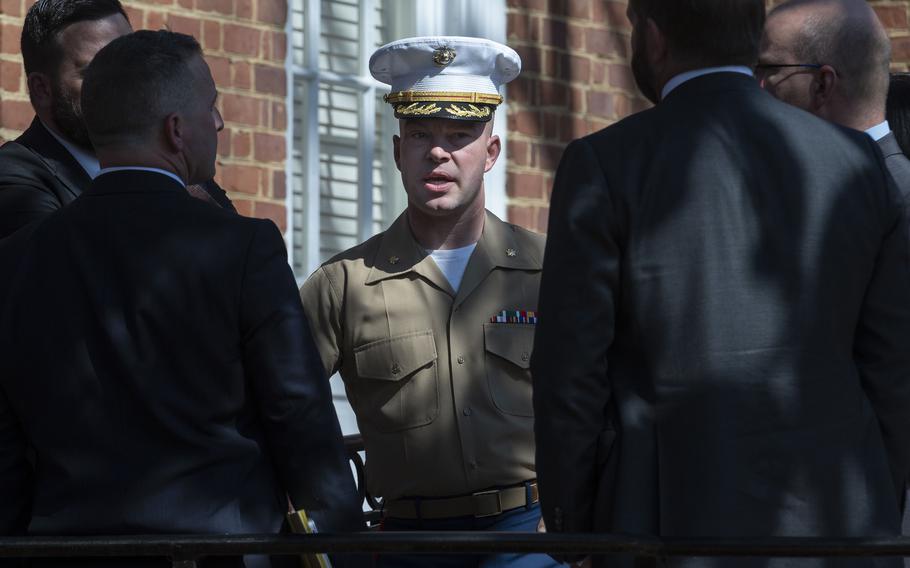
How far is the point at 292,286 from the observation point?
2809 millimetres

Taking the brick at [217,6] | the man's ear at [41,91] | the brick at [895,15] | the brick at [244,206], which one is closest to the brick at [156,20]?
the brick at [217,6]

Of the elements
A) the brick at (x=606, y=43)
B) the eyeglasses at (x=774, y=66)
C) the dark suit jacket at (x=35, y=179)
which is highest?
the brick at (x=606, y=43)

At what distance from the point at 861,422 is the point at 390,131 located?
416 cm

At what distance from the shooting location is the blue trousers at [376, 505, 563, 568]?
3695mm

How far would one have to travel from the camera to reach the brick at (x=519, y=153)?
671 cm

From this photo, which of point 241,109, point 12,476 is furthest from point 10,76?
point 12,476

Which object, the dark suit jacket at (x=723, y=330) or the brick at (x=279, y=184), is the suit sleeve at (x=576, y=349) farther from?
the brick at (x=279, y=184)

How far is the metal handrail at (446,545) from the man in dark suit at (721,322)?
0.25m

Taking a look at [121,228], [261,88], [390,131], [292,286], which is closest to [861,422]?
[292,286]

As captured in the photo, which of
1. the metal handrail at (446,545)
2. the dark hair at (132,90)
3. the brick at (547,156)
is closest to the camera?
the metal handrail at (446,545)

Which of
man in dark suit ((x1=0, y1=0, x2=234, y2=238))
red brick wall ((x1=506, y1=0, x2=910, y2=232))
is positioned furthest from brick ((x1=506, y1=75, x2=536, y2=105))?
man in dark suit ((x1=0, y1=0, x2=234, y2=238))

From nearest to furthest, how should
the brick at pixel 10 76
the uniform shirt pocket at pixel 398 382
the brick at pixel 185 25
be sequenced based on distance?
the uniform shirt pocket at pixel 398 382 < the brick at pixel 10 76 < the brick at pixel 185 25

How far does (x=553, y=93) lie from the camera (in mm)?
6887

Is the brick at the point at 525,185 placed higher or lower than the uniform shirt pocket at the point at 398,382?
higher
